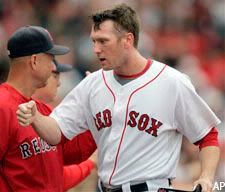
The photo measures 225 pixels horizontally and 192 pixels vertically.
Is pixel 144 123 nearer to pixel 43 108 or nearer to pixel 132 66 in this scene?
pixel 132 66

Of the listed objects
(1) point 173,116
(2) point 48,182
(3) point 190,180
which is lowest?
(3) point 190,180

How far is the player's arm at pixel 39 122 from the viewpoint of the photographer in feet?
16.2

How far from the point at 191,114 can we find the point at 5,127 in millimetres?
1114

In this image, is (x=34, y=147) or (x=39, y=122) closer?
(x=39, y=122)

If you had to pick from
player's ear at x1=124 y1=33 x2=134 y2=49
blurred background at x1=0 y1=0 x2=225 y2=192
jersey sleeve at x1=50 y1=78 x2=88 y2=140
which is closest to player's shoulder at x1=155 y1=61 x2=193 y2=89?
player's ear at x1=124 y1=33 x2=134 y2=49

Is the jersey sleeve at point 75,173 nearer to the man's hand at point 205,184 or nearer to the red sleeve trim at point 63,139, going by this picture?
the red sleeve trim at point 63,139

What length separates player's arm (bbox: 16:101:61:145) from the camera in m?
4.93

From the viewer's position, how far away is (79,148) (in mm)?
5977

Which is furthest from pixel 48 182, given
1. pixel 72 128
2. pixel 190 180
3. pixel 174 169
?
pixel 190 180

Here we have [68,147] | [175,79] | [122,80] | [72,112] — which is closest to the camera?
[175,79]

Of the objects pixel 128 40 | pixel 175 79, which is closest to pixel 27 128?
pixel 128 40

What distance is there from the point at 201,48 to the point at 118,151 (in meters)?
6.63

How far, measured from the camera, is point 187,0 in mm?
12727

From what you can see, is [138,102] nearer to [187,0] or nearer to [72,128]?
[72,128]
